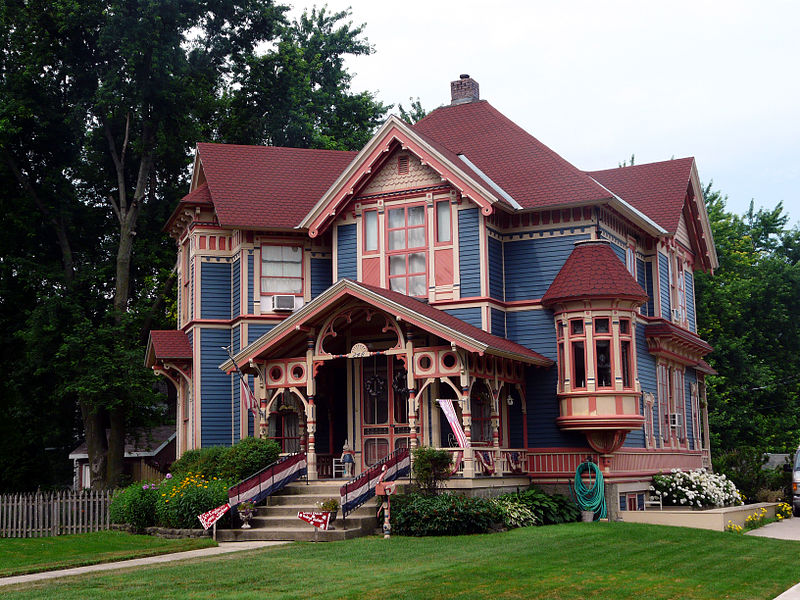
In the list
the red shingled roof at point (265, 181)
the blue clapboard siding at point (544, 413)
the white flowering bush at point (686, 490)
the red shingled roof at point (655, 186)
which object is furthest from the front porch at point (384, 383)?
the red shingled roof at point (655, 186)

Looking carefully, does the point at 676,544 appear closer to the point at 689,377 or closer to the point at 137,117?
the point at 689,377

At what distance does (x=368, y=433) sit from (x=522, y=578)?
1207 centimetres

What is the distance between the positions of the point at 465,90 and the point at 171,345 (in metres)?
12.2

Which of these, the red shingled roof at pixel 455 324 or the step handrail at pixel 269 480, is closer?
the step handrail at pixel 269 480

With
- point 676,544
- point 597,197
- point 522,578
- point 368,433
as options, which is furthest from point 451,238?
point 522,578

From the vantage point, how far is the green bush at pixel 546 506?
22.9 metres

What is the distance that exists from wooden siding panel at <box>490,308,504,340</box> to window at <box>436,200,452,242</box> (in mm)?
2231

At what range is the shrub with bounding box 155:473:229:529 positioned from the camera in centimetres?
2133

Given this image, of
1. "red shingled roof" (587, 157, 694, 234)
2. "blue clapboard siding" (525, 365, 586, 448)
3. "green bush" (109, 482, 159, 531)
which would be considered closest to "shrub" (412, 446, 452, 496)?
"blue clapboard siding" (525, 365, 586, 448)

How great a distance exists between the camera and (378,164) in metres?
26.7

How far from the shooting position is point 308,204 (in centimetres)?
2936

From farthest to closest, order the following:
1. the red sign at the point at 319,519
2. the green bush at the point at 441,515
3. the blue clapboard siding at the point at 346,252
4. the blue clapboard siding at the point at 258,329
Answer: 1. the blue clapboard siding at the point at 258,329
2. the blue clapboard siding at the point at 346,252
3. the green bush at the point at 441,515
4. the red sign at the point at 319,519

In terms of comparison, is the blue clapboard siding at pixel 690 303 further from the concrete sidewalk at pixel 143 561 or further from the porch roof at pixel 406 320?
the concrete sidewalk at pixel 143 561

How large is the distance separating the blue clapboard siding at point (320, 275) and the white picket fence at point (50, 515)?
788 centimetres
